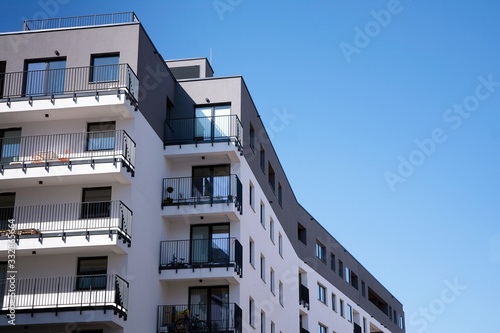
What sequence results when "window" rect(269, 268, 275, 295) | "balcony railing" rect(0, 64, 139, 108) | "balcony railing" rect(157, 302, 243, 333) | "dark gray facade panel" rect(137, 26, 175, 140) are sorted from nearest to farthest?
1. "balcony railing" rect(0, 64, 139, 108)
2. "balcony railing" rect(157, 302, 243, 333)
3. "dark gray facade panel" rect(137, 26, 175, 140)
4. "window" rect(269, 268, 275, 295)

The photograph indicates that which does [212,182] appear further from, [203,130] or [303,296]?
[303,296]

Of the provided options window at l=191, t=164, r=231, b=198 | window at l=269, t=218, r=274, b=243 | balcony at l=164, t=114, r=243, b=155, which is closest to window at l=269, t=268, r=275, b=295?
window at l=269, t=218, r=274, b=243

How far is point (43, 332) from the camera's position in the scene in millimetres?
39406

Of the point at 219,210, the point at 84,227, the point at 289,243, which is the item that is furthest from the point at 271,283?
the point at 84,227

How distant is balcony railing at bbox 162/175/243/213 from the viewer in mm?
45844

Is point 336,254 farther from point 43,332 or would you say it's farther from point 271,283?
point 43,332

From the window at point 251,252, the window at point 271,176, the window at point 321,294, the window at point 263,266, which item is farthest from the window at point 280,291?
the window at point 321,294

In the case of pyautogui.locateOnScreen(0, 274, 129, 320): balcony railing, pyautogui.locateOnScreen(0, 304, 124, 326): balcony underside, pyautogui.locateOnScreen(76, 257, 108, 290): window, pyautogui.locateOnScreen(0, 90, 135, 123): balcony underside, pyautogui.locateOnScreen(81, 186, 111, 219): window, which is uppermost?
pyautogui.locateOnScreen(0, 90, 135, 123): balcony underside

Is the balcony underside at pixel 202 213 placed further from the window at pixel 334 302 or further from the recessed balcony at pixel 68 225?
the window at pixel 334 302

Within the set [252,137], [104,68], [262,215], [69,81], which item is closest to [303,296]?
[262,215]

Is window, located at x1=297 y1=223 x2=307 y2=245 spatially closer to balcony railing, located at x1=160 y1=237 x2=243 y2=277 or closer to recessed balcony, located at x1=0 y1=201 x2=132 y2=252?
balcony railing, located at x1=160 y1=237 x2=243 y2=277

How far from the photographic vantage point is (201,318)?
44.6 meters

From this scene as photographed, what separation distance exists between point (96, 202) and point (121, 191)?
1.61 m

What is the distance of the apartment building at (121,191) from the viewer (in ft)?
131
